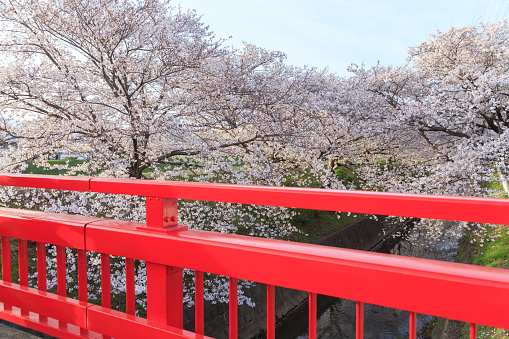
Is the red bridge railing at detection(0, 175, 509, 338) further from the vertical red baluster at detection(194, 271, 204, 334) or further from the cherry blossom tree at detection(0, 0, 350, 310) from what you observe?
the cherry blossom tree at detection(0, 0, 350, 310)

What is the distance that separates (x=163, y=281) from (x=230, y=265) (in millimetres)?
392

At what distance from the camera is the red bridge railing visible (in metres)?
0.96

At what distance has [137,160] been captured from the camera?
6.31 m

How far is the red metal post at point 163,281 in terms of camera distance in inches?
59.2

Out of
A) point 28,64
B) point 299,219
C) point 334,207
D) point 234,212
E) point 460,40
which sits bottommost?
point 299,219

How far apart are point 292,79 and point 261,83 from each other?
7.15 ft

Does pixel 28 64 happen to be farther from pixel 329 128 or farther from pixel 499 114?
pixel 499 114

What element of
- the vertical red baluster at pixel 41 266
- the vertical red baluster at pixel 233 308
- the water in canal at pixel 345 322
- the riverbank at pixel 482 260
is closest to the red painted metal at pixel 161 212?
the vertical red baluster at pixel 233 308

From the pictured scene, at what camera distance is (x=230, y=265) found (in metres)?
1.31

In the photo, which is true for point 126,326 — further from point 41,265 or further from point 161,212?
point 41,265

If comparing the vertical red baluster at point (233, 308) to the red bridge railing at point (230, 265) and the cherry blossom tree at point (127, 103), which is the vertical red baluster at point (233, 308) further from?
the cherry blossom tree at point (127, 103)

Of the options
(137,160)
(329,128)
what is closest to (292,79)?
(329,128)

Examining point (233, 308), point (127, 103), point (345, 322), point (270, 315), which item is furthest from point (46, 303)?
point (345, 322)

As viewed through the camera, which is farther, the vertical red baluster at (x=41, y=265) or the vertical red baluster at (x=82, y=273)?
the vertical red baluster at (x=41, y=265)
